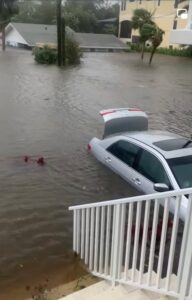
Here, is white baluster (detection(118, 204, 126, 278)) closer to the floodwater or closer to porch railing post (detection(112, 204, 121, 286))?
porch railing post (detection(112, 204, 121, 286))

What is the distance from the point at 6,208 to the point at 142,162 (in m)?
2.95

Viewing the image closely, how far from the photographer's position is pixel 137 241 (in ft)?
14.4

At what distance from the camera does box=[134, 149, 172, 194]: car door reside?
25.6ft

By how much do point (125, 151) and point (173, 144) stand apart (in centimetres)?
116

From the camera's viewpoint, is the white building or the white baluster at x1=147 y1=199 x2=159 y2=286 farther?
the white building

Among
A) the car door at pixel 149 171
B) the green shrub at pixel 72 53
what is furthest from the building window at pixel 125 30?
the car door at pixel 149 171

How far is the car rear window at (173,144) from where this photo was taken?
8316 millimetres

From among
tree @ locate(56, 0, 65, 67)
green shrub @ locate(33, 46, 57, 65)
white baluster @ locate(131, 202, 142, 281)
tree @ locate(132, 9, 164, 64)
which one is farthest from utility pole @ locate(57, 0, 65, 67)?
white baluster @ locate(131, 202, 142, 281)

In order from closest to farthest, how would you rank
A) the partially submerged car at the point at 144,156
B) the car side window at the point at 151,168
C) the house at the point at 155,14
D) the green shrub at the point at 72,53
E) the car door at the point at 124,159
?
the partially submerged car at the point at 144,156 < the car side window at the point at 151,168 < the car door at the point at 124,159 < the green shrub at the point at 72,53 < the house at the point at 155,14

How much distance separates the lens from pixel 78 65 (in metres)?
37.3

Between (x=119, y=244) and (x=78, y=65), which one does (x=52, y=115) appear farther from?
(x=78, y=65)

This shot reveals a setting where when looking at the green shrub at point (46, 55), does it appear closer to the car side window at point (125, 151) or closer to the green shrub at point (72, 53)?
the green shrub at point (72, 53)

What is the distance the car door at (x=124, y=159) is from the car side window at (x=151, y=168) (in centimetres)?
20

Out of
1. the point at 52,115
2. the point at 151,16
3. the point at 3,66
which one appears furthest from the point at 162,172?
the point at 151,16
